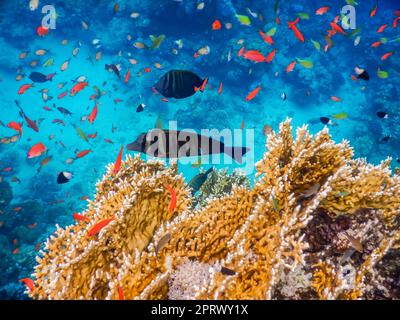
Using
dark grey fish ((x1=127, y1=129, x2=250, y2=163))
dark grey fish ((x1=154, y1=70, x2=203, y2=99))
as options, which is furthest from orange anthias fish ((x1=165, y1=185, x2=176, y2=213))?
dark grey fish ((x1=154, y1=70, x2=203, y2=99))

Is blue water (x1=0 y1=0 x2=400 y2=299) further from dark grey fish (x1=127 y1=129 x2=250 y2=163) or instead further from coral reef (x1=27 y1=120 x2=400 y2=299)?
dark grey fish (x1=127 y1=129 x2=250 y2=163)

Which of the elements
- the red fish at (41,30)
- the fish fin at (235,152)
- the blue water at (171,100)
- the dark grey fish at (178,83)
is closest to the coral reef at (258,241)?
the fish fin at (235,152)

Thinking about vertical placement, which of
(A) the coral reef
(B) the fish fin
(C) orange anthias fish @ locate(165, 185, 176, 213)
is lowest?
(A) the coral reef

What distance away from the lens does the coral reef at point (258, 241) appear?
2467 mm

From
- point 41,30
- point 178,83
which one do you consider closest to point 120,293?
point 178,83

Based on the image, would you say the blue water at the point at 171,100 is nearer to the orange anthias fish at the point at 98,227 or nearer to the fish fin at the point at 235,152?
the orange anthias fish at the point at 98,227

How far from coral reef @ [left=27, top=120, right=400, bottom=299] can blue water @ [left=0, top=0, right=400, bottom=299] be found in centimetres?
1326

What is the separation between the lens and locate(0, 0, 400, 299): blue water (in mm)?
19391

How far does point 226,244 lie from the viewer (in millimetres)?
2807

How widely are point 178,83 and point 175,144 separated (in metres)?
1.14

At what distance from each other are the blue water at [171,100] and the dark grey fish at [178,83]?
42.9 feet

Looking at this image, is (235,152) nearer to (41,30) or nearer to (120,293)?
(120,293)

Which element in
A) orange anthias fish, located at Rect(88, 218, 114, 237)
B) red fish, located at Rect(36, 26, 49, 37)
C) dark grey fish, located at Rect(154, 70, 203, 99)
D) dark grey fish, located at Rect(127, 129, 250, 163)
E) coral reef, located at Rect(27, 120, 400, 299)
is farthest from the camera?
red fish, located at Rect(36, 26, 49, 37)

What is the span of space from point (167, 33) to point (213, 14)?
4182 millimetres
